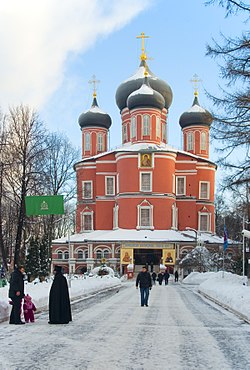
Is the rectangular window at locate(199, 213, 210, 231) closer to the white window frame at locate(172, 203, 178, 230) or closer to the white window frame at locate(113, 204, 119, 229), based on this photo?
the white window frame at locate(172, 203, 178, 230)

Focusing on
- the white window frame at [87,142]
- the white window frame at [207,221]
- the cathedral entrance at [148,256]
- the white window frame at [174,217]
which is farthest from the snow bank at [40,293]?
the white window frame at [87,142]

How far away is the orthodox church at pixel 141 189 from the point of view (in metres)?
55.7

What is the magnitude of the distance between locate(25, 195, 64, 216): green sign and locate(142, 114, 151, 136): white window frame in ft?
122

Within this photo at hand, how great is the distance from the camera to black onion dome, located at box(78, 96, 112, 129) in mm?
66500

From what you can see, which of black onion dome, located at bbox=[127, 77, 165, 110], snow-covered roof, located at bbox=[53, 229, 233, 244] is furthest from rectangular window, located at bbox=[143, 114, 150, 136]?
snow-covered roof, located at bbox=[53, 229, 233, 244]

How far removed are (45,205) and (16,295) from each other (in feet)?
35.0

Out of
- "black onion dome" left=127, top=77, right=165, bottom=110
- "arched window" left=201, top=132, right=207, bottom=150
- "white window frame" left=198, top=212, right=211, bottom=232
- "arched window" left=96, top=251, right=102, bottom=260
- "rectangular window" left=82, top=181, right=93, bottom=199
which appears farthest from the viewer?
"arched window" left=201, top=132, right=207, bottom=150

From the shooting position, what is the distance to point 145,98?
58531 mm

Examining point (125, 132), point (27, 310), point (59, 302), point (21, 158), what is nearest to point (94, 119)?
point (125, 132)

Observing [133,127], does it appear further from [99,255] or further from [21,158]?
[21,158]

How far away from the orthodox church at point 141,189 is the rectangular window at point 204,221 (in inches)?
4.4

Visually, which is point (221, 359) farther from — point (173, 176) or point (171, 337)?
point (173, 176)

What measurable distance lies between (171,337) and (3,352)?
10.9 ft

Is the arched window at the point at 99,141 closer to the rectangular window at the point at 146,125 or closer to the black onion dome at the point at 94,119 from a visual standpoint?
the black onion dome at the point at 94,119
